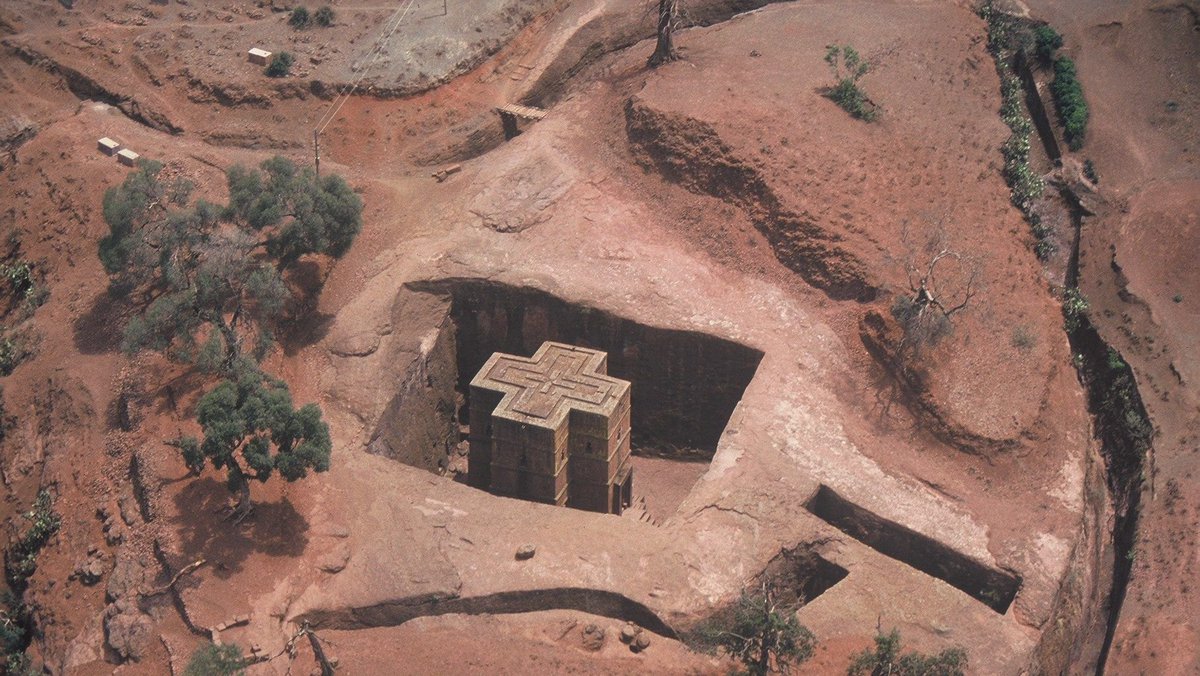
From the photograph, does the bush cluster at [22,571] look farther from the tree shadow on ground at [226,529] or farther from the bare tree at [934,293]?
the bare tree at [934,293]

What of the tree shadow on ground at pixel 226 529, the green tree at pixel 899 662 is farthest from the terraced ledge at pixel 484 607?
the green tree at pixel 899 662

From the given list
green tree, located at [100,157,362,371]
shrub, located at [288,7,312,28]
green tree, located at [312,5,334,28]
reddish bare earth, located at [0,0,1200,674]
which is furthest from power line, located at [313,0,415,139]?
green tree, located at [100,157,362,371]

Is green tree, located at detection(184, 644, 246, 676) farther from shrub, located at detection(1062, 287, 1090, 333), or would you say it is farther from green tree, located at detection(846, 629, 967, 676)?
shrub, located at detection(1062, 287, 1090, 333)

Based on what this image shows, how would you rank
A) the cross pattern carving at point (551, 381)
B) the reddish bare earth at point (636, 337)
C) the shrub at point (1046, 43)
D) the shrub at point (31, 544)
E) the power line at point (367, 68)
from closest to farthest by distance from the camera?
the reddish bare earth at point (636, 337) → the shrub at point (31, 544) → the cross pattern carving at point (551, 381) → the power line at point (367, 68) → the shrub at point (1046, 43)

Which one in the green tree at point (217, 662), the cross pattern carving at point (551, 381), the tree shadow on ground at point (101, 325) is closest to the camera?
the green tree at point (217, 662)

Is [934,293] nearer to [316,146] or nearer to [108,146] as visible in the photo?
[316,146]

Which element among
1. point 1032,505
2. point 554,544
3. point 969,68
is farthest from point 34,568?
point 969,68
